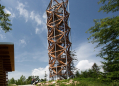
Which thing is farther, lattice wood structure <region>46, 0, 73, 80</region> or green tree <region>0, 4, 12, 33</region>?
lattice wood structure <region>46, 0, 73, 80</region>

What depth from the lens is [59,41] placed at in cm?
2155

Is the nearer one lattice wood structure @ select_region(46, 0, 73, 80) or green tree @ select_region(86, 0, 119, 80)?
green tree @ select_region(86, 0, 119, 80)

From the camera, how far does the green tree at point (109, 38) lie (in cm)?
873

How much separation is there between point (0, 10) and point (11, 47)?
5.27 meters

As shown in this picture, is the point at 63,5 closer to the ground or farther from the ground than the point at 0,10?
farther from the ground

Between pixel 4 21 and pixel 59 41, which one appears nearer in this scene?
pixel 4 21

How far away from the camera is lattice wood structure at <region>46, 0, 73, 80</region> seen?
20.3 m

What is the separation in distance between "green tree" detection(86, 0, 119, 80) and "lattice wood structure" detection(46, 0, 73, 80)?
10363 millimetres

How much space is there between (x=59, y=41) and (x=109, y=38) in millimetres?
11889

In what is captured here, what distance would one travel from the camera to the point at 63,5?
893 inches

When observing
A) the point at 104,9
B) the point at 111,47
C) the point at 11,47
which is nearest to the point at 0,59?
the point at 11,47

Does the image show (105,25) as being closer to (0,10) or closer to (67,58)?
(0,10)

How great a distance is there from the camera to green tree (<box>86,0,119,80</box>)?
8.73 metres

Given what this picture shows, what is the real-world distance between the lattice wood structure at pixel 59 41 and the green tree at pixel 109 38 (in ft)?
34.0
